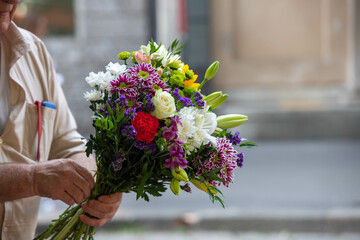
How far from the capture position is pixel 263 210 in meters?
5.80

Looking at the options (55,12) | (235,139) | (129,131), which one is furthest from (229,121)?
(55,12)

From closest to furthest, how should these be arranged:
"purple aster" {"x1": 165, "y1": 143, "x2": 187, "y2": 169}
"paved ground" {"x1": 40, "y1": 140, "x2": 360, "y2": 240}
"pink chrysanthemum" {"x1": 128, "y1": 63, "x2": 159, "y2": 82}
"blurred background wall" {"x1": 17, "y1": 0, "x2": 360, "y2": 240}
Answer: "purple aster" {"x1": 165, "y1": 143, "x2": 187, "y2": 169} → "pink chrysanthemum" {"x1": 128, "y1": 63, "x2": 159, "y2": 82} → "paved ground" {"x1": 40, "y1": 140, "x2": 360, "y2": 240} → "blurred background wall" {"x1": 17, "y1": 0, "x2": 360, "y2": 240}

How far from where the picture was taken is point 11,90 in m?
2.14

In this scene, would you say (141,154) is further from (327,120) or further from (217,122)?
(327,120)

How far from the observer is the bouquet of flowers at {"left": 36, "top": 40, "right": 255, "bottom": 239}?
1829 millimetres

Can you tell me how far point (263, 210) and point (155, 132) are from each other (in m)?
4.15

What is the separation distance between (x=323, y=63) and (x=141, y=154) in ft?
26.4

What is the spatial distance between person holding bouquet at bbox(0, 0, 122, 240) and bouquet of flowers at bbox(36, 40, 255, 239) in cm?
9

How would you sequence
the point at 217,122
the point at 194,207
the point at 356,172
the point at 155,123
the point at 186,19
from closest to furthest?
the point at 155,123 → the point at 217,122 → the point at 194,207 → the point at 356,172 → the point at 186,19

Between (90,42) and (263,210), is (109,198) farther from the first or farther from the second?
(90,42)

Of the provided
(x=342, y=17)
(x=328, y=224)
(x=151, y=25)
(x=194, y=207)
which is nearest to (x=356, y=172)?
(x=328, y=224)

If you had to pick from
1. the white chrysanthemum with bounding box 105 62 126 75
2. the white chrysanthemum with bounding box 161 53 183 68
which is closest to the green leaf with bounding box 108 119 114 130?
the white chrysanthemum with bounding box 105 62 126 75

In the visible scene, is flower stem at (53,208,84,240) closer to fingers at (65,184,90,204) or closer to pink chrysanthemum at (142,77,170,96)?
fingers at (65,184,90,204)

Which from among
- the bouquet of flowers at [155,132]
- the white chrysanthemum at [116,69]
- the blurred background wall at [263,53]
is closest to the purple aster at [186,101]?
the bouquet of flowers at [155,132]
